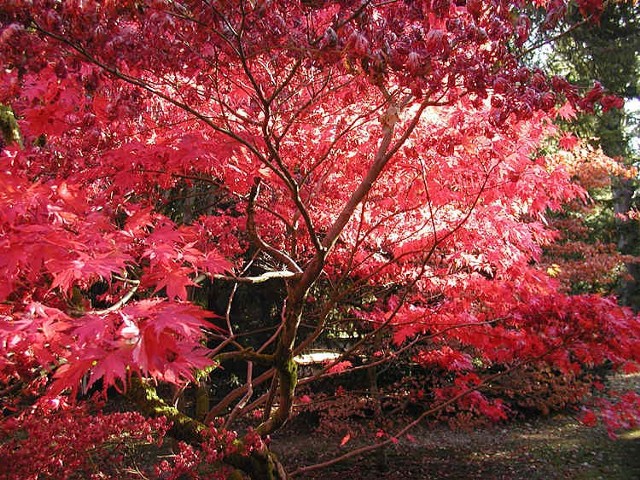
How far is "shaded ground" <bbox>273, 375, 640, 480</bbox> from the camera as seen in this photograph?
7812mm

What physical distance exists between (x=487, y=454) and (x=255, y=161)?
7242 millimetres

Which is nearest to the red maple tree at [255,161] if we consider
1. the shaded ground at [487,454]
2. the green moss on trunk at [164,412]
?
the green moss on trunk at [164,412]

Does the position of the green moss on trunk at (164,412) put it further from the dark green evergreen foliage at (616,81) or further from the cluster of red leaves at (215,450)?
the dark green evergreen foliage at (616,81)

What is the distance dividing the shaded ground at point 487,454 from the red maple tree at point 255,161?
3044mm

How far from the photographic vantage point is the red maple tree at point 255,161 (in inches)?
86.9

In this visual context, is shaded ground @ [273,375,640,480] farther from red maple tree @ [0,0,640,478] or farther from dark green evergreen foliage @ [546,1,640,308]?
dark green evergreen foliage @ [546,1,640,308]

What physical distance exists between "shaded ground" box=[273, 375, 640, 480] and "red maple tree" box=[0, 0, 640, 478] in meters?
3.04

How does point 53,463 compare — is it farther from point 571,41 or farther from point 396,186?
point 571,41

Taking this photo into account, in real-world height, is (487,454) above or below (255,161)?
below

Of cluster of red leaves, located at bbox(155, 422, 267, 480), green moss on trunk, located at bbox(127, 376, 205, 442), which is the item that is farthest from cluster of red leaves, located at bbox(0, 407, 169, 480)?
cluster of red leaves, located at bbox(155, 422, 267, 480)

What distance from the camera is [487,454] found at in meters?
8.76

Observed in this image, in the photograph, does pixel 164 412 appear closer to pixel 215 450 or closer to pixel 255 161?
pixel 215 450

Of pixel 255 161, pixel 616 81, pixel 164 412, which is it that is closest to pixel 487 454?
pixel 164 412

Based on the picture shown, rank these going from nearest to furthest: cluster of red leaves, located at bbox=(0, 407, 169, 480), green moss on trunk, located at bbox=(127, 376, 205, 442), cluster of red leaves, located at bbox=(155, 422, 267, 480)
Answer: cluster of red leaves, located at bbox=(155, 422, 267, 480) < cluster of red leaves, located at bbox=(0, 407, 169, 480) < green moss on trunk, located at bbox=(127, 376, 205, 442)
